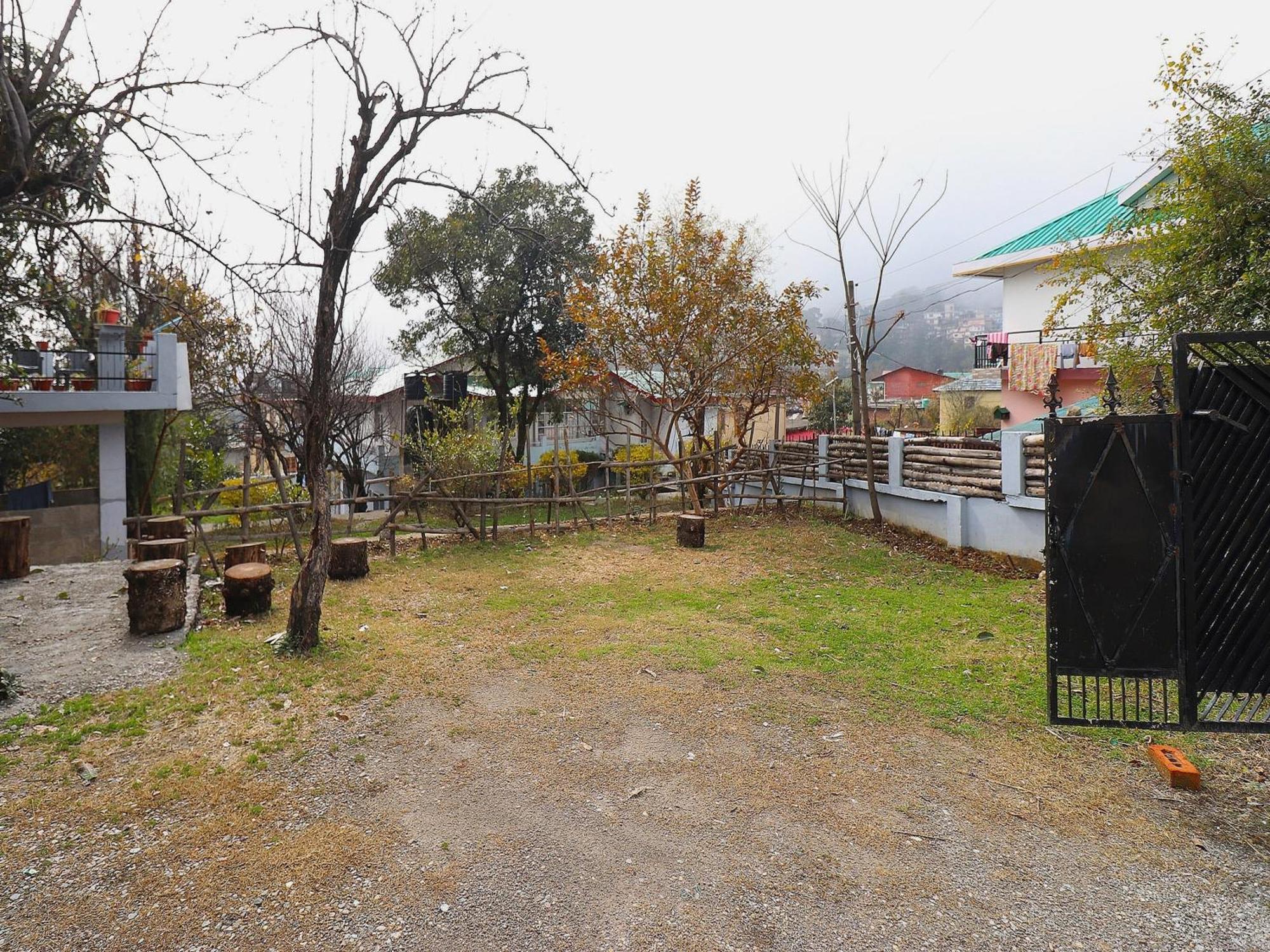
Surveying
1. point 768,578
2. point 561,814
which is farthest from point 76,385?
point 561,814

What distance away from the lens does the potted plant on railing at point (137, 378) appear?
11.8 m

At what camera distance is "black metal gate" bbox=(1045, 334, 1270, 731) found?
12.3ft

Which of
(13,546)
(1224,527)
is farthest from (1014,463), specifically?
(13,546)

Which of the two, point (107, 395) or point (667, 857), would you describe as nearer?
point (667, 857)

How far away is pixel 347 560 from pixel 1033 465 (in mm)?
8817

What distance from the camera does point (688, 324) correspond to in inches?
550

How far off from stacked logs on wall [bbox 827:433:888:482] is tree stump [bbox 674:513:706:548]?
332 cm

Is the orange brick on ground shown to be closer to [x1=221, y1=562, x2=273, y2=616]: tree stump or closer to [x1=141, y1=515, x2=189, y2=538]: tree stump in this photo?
[x1=221, y1=562, x2=273, y2=616]: tree stump

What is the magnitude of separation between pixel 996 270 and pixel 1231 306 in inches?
618

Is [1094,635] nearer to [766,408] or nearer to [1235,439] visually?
[1235,439]

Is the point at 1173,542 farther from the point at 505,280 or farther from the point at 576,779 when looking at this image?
the point at 505,280

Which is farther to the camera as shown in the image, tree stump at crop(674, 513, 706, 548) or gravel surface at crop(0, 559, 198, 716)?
tree stump at crop(674, 513, 706, 548)

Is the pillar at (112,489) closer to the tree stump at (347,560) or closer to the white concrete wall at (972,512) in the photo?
the tree stump at (347,560)

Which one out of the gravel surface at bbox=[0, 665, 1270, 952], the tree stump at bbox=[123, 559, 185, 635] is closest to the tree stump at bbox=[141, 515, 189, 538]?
the tree stump at bbox=[123, 559, 185, 635]
